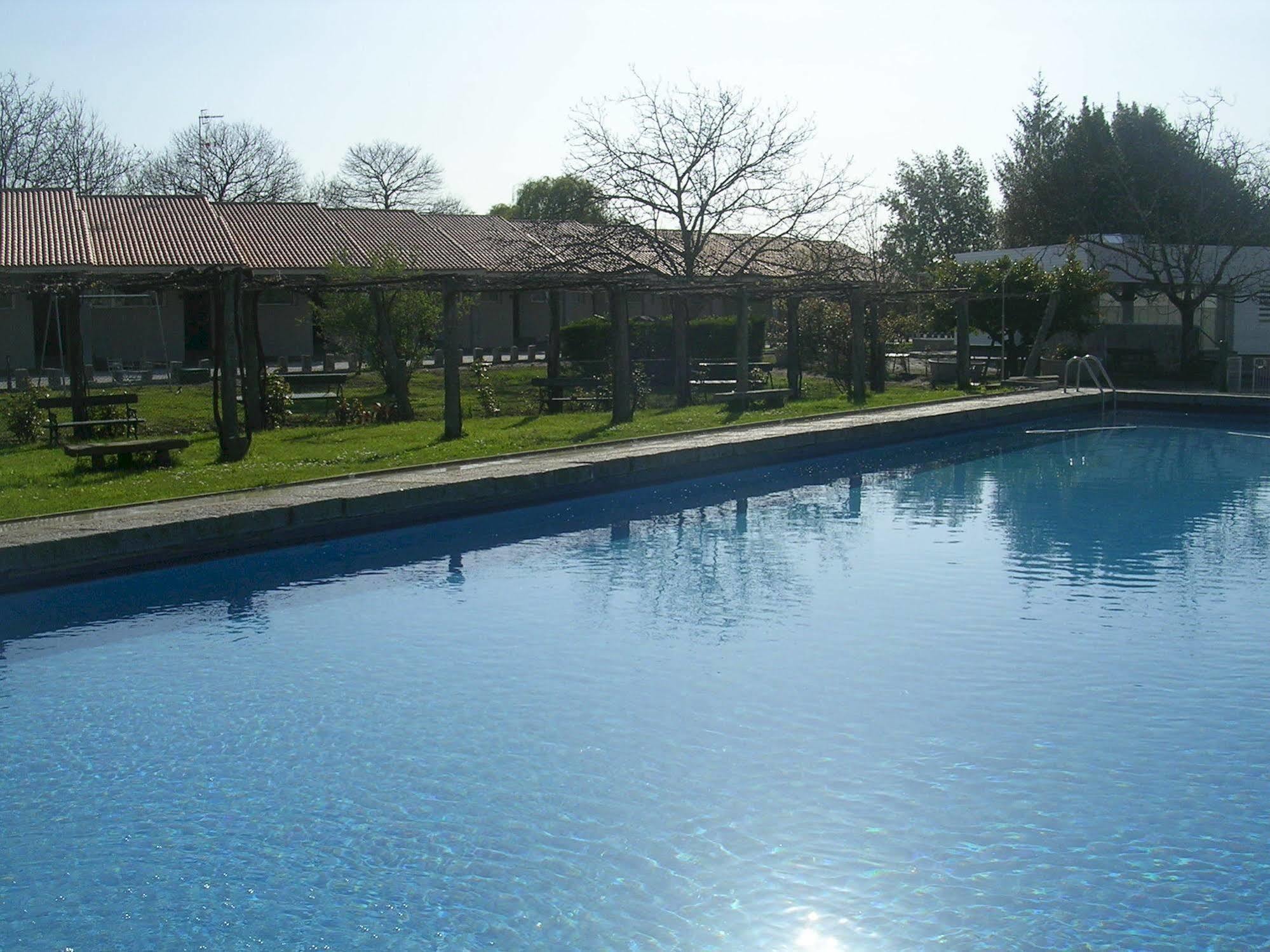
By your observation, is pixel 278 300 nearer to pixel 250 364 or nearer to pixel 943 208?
pixel 250 364

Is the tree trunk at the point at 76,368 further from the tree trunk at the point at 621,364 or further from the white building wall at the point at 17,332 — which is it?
the white building wall at the point at 17,332

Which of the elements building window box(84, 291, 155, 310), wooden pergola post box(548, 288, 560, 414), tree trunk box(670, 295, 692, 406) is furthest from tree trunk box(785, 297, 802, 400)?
building window box(84, 291, 155, 310)

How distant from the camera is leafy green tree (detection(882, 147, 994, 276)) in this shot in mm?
56156

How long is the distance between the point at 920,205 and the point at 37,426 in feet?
153

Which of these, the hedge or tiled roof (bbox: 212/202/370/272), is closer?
the hedge

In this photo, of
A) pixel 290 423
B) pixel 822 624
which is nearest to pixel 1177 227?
pixel 290 423

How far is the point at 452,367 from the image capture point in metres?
16.9

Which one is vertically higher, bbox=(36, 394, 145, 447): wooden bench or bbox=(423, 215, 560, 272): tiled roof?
bbox=(423, 215, 560, 272): tiled roof

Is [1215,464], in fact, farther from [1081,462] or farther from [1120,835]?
[1120,835]

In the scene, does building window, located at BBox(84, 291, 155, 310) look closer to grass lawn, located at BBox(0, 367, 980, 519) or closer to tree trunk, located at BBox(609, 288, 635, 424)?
grass lawn, located at BBox(0, 367, 980, 519)

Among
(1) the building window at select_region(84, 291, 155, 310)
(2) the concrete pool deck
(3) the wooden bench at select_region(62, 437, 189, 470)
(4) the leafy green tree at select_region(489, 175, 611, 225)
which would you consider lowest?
(2) the concrete pool deck

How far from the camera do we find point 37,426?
16953 mm

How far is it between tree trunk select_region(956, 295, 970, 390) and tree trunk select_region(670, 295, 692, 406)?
18.6ft

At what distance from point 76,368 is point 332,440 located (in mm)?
3361
